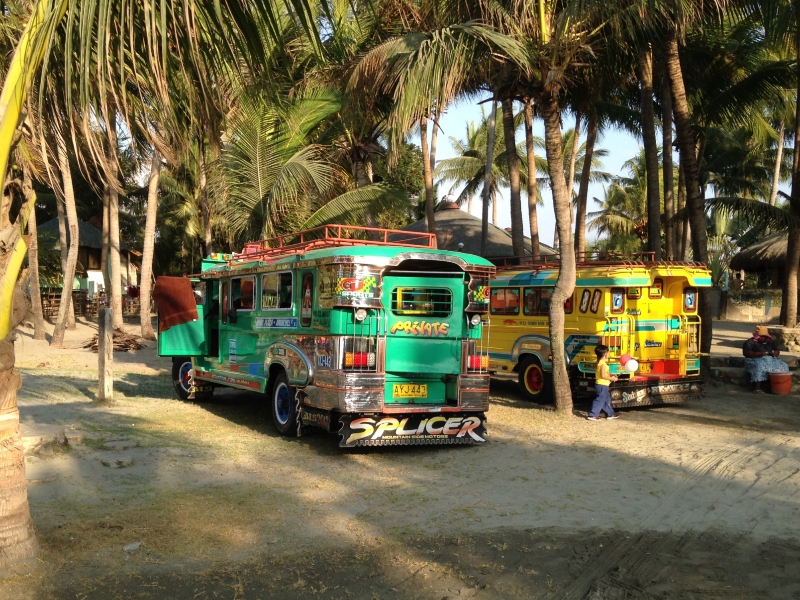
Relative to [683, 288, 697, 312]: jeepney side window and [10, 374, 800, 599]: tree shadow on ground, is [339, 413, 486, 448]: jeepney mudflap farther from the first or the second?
[683, 288, 697, 312]: jeepney side window

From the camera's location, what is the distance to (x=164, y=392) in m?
14.6

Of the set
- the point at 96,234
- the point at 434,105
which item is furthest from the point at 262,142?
the point at 96,234

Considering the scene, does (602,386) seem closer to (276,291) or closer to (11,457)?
(276,291)

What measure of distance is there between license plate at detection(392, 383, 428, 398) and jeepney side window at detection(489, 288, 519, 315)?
18.2ft

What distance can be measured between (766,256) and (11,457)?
3285 centimetres

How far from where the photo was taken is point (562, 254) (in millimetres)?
12406

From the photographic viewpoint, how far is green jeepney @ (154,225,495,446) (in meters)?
9.02

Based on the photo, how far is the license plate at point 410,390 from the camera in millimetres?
9508

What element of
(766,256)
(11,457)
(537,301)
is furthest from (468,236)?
(11,457)

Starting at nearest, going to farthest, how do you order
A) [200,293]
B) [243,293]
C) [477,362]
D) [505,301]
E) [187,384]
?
[477,362] → [243,293] → [200,293] → [187,384] → [505,301]

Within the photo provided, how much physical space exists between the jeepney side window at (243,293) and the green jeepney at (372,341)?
0.46 ft

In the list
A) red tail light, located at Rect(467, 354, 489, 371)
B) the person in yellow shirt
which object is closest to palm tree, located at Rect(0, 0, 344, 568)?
red tail light, located at Rect(467, 354, 489, 371)

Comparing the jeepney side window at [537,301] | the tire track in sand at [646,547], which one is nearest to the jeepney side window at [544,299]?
the jeepney side window at [537,301]

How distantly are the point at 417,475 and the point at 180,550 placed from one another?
3300mm
